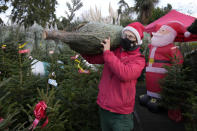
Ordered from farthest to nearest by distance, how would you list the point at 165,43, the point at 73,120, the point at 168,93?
the point at 165,43 < the point at 168,93 < the point at 73,120

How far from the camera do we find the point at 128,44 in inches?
62.2

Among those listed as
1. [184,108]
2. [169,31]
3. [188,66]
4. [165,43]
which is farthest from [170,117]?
[169,31]

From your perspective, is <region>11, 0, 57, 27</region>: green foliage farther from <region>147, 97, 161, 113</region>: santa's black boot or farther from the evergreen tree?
<region>147, 97, 161, 113</region>: santa's black boot

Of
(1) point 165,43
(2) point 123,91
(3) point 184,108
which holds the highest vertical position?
(1) point 165,43

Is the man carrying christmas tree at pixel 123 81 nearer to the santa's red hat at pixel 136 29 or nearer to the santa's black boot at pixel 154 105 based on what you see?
the santa's red hat at pixel 136 29

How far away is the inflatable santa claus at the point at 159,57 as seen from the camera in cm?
382

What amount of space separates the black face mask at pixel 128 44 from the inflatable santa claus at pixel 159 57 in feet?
7.53

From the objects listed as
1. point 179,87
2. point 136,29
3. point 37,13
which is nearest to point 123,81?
point 136,29

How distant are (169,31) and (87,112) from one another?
9.92ft

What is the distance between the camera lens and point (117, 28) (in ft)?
Answer: 5.49

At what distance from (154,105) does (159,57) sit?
45.6 inches

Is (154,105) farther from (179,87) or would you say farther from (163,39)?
(163,39)

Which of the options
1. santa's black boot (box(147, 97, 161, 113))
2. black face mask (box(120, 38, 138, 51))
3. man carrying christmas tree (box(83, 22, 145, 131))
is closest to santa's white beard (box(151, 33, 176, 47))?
santa's black boot (box(147, 97, 161, 113))

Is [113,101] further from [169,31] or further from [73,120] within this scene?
[169,31]
